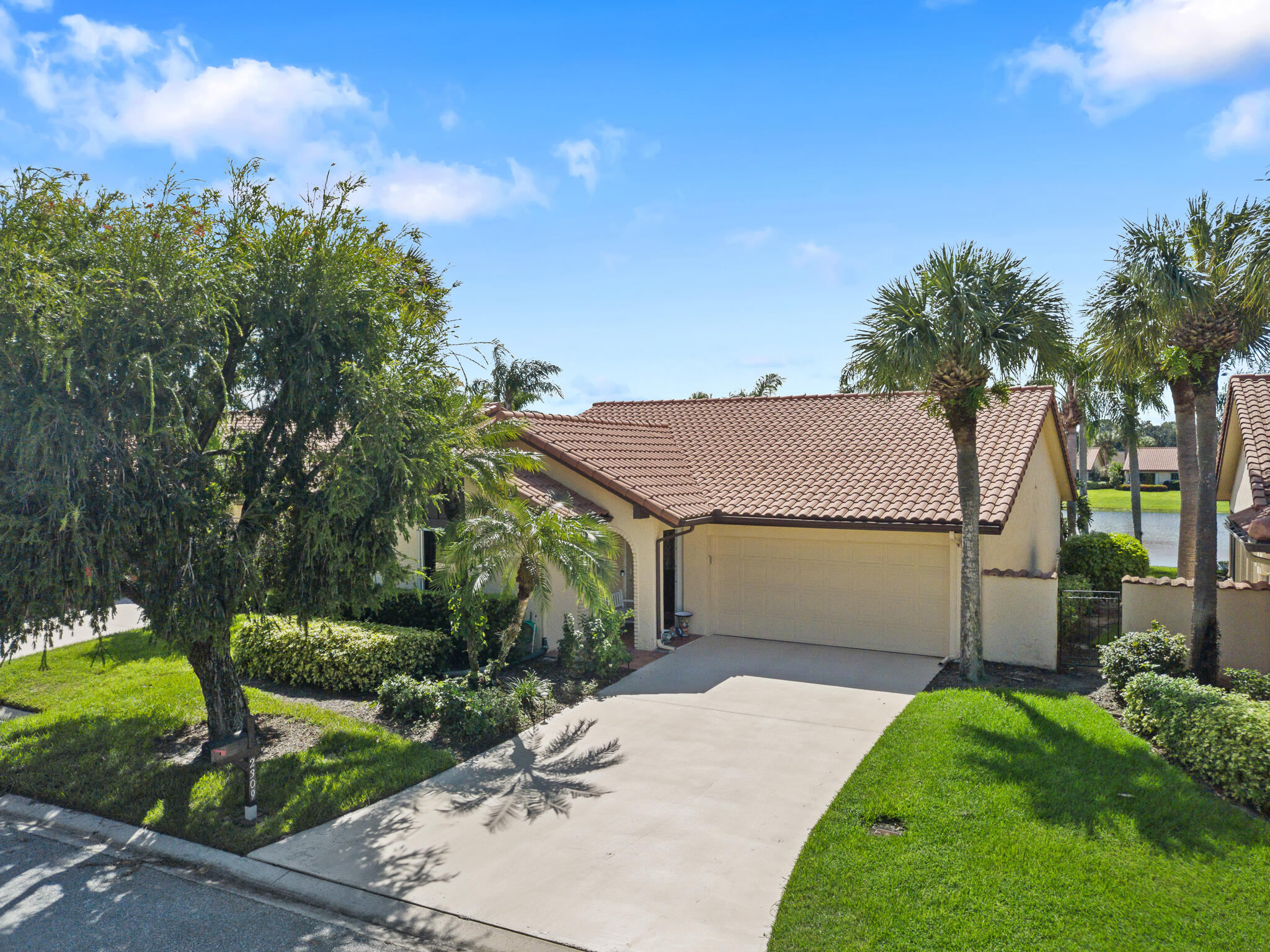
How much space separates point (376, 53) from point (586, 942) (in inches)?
414

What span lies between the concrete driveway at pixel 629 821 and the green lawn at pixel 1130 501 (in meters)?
51.5

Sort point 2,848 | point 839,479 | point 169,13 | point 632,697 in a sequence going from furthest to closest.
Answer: point 839,479
point 632,697
point 169,13
point 2,848

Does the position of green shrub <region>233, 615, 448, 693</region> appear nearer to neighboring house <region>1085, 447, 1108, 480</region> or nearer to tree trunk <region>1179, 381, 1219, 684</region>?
tree trunk <region>1179, 381, 1219, 684</region>

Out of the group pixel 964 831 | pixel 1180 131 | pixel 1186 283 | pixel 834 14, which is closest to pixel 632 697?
pixel 964 831

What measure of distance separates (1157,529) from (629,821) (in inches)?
1970

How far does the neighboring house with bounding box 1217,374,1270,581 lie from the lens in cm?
1210

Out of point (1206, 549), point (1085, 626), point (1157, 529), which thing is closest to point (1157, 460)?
point (1157, 529)

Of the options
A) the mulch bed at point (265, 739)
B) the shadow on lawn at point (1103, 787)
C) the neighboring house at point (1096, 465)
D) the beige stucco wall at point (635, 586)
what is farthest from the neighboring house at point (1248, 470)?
the neighboring house at point (1096, 465)

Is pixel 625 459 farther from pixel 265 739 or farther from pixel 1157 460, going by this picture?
pixel 1157 460

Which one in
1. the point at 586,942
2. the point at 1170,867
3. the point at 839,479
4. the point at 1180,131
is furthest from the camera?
the point at 839,479

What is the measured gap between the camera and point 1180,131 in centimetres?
1074

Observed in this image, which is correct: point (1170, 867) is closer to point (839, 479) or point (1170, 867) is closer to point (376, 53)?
point (839, 479)

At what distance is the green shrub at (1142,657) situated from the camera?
1091 cm

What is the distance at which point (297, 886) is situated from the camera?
21.8 ft
